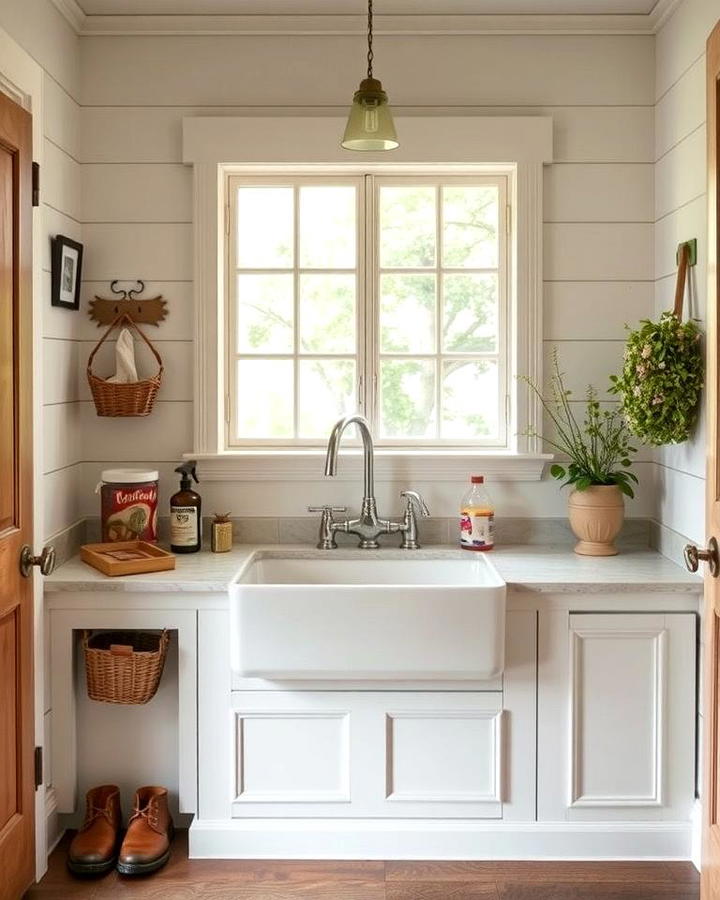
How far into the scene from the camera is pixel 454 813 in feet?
8.70

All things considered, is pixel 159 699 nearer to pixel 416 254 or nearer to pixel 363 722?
pixel 363 722

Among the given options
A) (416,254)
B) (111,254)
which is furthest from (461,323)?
(111,254)

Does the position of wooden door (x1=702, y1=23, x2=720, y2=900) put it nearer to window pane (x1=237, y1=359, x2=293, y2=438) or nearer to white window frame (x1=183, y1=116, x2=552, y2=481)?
white window frame (x1=183, y1=116, x2=552, y2=481)

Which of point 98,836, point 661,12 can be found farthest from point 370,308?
point 98,836

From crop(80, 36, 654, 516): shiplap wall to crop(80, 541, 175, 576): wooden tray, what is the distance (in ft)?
2.33

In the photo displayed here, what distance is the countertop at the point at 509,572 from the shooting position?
2.62 m

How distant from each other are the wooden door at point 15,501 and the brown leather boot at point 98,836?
13cm

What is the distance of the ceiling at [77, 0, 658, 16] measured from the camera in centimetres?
295

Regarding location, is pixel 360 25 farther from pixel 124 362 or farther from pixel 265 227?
pixel 124 362

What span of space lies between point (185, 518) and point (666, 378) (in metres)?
1.47

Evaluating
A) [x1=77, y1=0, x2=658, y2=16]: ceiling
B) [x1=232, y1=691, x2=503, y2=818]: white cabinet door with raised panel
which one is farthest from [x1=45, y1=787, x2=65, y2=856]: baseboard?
[x1=77, y1=0, x2=658, y2=16]: ceiling

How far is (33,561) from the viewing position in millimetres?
2426

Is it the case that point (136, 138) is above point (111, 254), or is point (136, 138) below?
above

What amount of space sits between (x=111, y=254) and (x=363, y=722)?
1.65m
